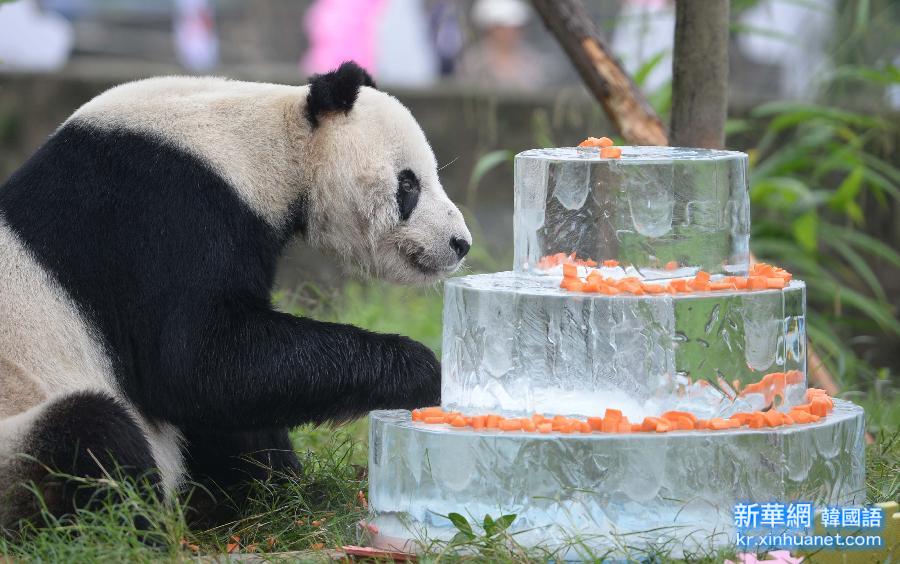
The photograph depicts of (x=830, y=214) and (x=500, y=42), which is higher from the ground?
(x=500, y=42)

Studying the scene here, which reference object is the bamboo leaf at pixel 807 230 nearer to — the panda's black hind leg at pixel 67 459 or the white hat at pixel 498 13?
the panda's black hind leg at pixel 67 459

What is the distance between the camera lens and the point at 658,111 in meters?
7.21

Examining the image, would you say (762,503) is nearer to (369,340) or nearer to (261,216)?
(369,340)

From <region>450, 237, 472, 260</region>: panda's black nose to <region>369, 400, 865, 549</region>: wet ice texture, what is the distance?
881 mm

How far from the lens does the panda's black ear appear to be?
12.8 ft

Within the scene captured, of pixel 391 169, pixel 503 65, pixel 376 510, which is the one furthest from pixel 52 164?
pixel 503 65

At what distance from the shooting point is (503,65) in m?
13.6

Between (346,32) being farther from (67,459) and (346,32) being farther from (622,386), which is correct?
(622,386)

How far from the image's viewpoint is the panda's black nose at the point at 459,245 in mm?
4074

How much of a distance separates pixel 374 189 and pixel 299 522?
111 cm

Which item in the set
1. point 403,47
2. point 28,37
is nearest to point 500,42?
point 403,47

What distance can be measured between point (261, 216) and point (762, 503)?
5.70 ft

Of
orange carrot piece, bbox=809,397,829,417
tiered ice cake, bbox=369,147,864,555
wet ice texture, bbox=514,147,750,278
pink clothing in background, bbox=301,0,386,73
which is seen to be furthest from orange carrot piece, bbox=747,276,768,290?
pink clothing in background, bbox=301,0,386,73

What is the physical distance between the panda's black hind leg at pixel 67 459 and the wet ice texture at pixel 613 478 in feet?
2.90
